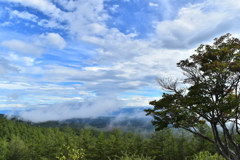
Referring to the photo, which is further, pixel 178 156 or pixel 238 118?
pixel 178 156

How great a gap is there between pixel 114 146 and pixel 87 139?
26.9ft

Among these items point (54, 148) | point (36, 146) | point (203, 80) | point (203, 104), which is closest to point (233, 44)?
point (203, 80)

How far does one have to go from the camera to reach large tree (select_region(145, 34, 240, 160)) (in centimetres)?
1192

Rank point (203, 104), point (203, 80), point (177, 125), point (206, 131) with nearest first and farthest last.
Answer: point (203, 104) → point (203, 80) → point (177, 125) → point (206, 131)

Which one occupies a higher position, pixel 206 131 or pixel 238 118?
pixel 238 118

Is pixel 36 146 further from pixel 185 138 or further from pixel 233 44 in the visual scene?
pixel 233 44

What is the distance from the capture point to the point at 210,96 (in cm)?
1308

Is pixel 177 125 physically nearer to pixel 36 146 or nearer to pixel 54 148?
pixel 54 148

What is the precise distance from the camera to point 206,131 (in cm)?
3058

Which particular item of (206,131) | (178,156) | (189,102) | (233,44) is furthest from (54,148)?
(233,44)

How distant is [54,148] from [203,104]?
39567mm

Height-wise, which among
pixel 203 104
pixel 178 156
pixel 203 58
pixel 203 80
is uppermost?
pixel 203 58

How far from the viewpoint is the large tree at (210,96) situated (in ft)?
39.1

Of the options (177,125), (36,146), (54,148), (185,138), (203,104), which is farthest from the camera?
(36,146)
